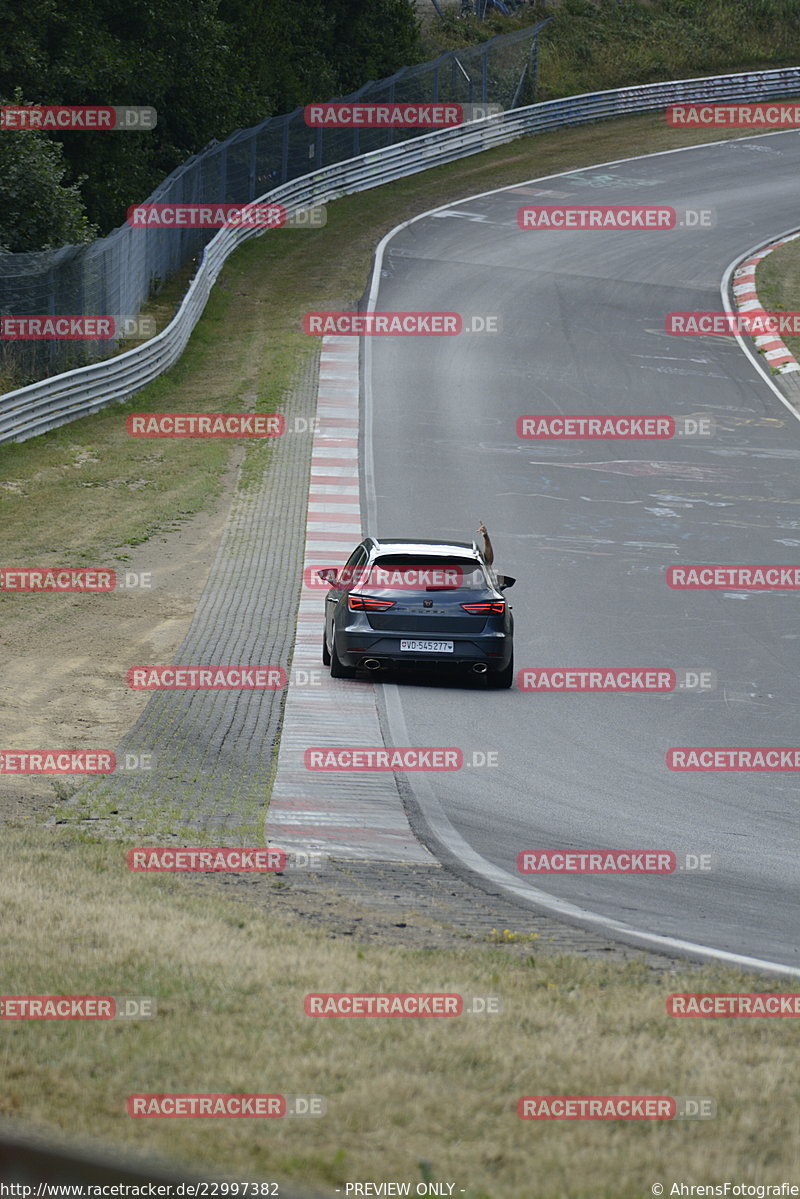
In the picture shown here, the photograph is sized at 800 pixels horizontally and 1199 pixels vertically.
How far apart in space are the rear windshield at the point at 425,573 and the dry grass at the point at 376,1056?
7.25 meters

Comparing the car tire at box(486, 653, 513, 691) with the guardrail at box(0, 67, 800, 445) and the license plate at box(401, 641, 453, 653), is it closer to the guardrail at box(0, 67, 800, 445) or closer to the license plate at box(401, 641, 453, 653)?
the license plate at box(401, 641, 453, 653)

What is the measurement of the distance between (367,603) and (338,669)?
747mm

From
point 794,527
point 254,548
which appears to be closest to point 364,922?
point 254,548

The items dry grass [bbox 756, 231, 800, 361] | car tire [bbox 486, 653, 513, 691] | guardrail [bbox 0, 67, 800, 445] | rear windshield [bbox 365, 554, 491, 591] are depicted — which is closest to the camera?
car tire [bbox 486, 653, 513, 691]

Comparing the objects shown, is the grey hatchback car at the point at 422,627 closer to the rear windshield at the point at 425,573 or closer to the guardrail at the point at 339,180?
the rear windshield at the point at 425,573

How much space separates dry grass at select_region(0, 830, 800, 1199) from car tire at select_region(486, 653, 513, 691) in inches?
280

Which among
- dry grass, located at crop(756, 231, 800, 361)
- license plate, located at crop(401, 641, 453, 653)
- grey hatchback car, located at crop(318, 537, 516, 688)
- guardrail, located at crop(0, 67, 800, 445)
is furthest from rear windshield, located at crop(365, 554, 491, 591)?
dry grass, located at crop(756, 231, 800, 361)

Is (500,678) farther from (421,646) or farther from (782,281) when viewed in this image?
(782,281)

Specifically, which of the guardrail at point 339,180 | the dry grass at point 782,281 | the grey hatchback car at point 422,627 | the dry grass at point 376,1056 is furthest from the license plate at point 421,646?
the dry grass at point 782,281

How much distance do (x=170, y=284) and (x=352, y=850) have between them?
32183 millimetres

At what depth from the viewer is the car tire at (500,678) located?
1442 cm

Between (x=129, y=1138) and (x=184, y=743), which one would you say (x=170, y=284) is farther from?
(x=129, y=1138)

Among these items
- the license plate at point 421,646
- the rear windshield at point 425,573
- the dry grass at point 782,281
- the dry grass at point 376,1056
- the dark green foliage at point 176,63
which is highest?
the dark green foliage at point 176,63

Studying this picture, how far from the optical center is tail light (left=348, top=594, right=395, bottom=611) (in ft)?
47.1
